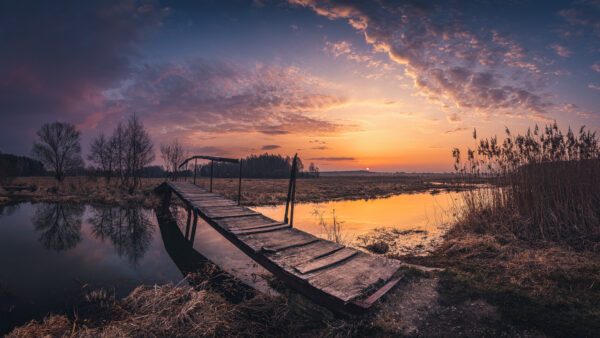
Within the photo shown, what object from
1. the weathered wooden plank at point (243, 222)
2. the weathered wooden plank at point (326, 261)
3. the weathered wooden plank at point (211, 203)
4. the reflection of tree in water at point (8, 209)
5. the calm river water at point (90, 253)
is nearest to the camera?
the weathered wooden plank at point (326, 261)

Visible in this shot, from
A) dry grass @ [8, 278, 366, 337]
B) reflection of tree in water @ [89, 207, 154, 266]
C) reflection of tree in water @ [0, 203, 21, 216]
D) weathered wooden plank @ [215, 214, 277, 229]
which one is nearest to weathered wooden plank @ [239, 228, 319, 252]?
weathered wooden plank @ [215, 214, 277, 229]

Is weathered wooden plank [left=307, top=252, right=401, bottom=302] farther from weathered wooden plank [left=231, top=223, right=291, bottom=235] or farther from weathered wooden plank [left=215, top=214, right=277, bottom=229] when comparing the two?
weathered wooden plank [left=215, top=214, right=277, bottom=229]

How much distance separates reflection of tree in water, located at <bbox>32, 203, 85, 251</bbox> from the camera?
8727 mm

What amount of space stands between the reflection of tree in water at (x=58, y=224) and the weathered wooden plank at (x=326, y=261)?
29.1 ft

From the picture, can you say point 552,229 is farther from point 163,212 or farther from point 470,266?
point 163,212

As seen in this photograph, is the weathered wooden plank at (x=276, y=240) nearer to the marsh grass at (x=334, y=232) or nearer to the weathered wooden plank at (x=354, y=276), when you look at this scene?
the weathered wooden plank at (x=354, y=276)

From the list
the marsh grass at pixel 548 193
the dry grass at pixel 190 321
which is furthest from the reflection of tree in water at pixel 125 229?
the marsh grass at pixel 548 193

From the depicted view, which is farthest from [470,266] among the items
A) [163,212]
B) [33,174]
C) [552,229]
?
[33,174]

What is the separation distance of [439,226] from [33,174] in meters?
102

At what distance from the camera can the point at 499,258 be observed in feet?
17.0

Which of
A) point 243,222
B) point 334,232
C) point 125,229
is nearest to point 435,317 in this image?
point 243,222

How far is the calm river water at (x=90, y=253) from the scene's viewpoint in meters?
5.08

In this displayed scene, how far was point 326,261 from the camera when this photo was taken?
4156 millimetres

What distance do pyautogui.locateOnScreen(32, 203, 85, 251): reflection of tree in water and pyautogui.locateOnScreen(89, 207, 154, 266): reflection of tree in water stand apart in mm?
642
